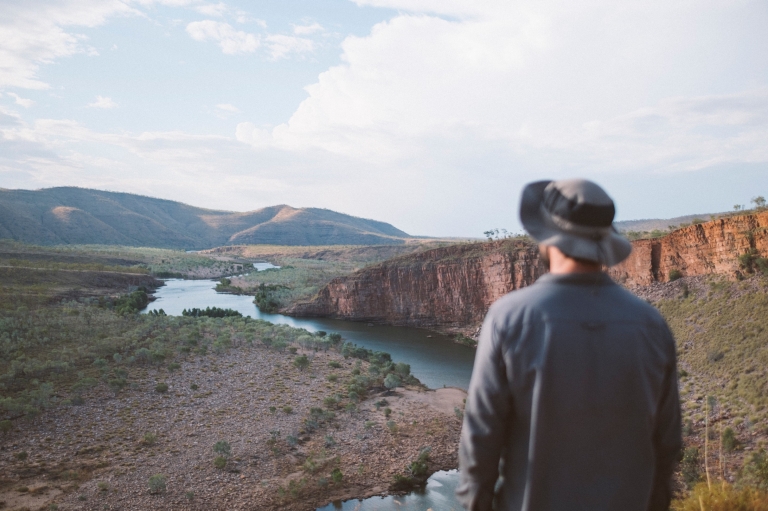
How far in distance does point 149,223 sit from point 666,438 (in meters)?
150

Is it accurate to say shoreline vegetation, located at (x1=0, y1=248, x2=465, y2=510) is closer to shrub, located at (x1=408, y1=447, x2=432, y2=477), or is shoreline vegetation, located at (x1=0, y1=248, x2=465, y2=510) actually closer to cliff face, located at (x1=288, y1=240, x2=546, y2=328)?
shrub, located at (x1=408, y1=447, x2=432, y2=477)

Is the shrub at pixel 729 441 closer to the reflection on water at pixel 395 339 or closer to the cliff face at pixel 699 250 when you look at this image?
the cliff face at pixel 699 250

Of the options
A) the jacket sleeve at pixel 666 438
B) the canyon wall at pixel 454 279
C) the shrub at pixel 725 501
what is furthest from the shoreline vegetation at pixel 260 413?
the jacket sleeve at pixel 666 438

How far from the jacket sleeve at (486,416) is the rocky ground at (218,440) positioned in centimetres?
1102

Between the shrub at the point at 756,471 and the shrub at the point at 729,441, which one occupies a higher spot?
the shrub at the point at 756,471

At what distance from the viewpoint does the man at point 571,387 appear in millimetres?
1560

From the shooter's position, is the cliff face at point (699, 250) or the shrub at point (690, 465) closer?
the shrub at point (690, 465)

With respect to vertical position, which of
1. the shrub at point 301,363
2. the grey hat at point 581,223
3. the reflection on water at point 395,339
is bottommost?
the reflection on water at point 395,339

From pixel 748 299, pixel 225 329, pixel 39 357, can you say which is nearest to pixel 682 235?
pixel 748 299

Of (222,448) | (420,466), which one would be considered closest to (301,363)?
(222,448)

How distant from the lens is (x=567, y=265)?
5.45 ft

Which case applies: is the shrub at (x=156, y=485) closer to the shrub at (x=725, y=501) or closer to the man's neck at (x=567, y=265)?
the shrub at (x=725, y=501)

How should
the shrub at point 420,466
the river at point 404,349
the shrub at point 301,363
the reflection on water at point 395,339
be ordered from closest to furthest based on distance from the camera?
1. the river at point 404,349
2. the shrub at point 420,466
3. the shrub at point 301,363
4. the reflection on water at point 395,339

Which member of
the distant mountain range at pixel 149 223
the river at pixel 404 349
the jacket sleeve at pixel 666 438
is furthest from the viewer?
the distant mountain range at pixel 149 223
